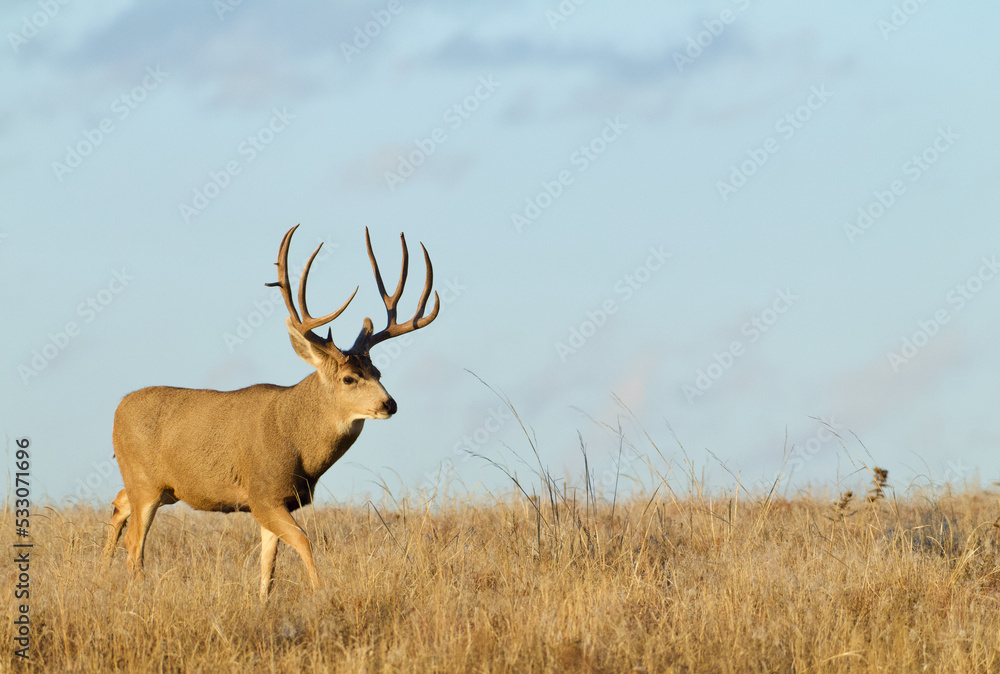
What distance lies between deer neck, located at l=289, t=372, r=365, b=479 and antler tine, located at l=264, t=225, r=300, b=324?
73cm

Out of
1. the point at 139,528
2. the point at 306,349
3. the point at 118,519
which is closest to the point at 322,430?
the point at 306,349

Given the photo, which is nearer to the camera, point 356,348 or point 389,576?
point 389,576

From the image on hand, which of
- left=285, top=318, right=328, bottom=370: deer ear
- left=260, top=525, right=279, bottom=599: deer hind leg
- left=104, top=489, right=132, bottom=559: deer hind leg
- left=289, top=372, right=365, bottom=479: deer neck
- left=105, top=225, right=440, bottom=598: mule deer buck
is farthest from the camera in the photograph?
left=104, top=489, right=132, bottom=559: deer hind leg

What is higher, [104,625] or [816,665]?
[104,625]

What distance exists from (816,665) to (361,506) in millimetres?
7328

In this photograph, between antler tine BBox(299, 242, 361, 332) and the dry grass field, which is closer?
the dry grass field

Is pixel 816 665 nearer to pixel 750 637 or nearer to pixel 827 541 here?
pixel 750 637

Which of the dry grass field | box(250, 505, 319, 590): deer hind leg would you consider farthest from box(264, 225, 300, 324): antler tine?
the dry grass field

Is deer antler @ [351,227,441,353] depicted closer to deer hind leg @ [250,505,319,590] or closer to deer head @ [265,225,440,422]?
deer head @ [265,225,440,422]

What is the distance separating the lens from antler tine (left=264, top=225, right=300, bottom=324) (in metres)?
9.16

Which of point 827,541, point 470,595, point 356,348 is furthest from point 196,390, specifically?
point 827,541

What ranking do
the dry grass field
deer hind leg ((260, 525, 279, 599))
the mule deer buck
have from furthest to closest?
the mule deer buck < deer hind leg ((260, 525, 279, 599)) < the dry grass field

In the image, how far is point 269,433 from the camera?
900 centimetres

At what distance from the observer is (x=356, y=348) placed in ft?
30.4
